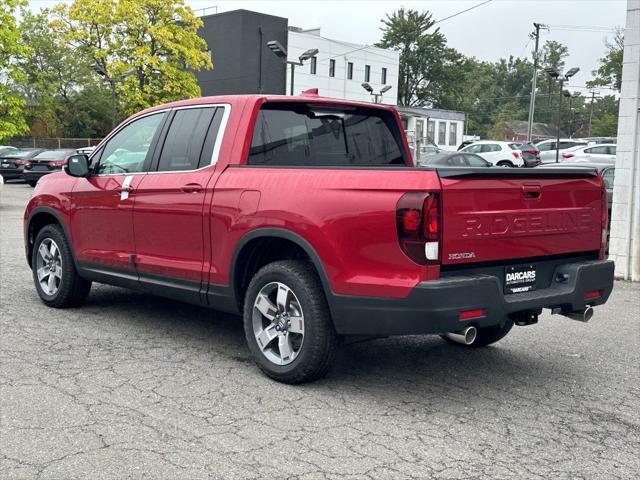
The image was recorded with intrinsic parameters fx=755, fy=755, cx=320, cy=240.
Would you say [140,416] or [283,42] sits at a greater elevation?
[283,42]

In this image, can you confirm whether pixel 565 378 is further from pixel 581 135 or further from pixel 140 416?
pixel 581 135

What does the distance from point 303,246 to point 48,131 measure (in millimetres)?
59539

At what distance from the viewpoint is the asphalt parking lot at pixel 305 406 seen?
3695mm

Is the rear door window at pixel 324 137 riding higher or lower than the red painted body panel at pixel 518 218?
higher

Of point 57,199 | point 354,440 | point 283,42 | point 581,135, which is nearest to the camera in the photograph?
point 354,440

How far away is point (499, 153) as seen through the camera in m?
33.9

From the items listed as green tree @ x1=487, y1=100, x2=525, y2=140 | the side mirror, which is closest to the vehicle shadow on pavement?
the side mirror

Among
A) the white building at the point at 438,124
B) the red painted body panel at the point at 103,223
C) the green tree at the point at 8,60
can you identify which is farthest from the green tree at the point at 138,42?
the red painted body panel at the point at 103,223

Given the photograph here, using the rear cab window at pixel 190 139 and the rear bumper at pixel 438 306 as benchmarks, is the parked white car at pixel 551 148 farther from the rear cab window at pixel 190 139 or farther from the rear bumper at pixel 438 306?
the rear bumper at pixel 438 306

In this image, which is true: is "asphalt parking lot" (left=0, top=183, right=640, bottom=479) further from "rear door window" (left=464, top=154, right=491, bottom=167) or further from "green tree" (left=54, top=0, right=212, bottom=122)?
"green tree" (left=54, top=0, right=212, bottom=122)

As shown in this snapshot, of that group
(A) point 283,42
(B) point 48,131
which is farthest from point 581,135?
(B) point 48,131

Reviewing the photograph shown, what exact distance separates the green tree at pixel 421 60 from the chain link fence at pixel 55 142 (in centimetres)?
4294

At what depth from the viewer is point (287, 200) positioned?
481cm

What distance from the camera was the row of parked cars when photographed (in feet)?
92.8
